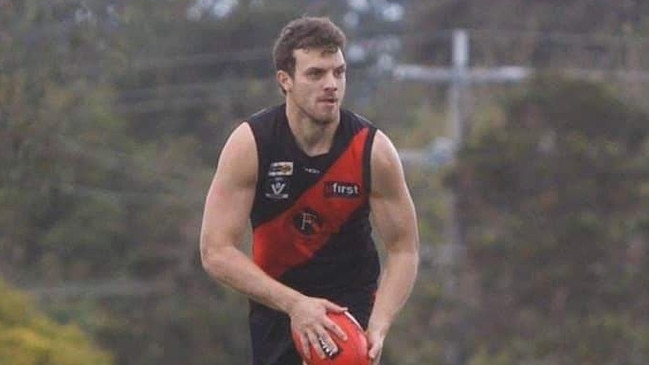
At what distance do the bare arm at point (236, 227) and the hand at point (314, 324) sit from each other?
30 millimetres

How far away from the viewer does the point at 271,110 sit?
9562 millimetres

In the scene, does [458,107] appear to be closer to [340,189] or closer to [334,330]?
[340,189]

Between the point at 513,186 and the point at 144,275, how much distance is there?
31.4 feet

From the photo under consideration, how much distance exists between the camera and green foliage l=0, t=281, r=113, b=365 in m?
19.1

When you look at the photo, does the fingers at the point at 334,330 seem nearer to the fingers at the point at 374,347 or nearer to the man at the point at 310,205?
the man at the point at 310,205

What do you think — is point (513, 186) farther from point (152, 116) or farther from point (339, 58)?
point (339, 58)

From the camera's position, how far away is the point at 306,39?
927 cm

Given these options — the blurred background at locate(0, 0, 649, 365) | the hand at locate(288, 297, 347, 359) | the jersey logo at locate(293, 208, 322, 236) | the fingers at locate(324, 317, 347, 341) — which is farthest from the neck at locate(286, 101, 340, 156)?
the blurred background at locate(0, 0, 649, 365)

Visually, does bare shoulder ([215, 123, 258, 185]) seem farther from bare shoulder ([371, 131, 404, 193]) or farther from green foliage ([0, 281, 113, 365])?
green foliage ([0, 281, 113, 365])

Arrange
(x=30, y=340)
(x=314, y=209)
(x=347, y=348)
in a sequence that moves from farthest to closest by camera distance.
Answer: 1. (x=30, y=340)
2. (x=314, y=209)
3. (x=347, y=348)

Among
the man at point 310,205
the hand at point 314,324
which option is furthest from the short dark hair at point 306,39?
the hand at point 314,324

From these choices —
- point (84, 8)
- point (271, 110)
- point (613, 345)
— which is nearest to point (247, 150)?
point (271, 110)

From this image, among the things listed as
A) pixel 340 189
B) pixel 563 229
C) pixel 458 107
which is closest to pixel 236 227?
pixel 340 189

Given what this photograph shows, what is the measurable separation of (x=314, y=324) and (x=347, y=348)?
176 millimetres
